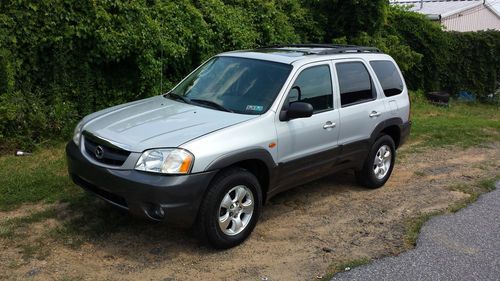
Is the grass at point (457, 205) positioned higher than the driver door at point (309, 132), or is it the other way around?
the driver door at point (309, 132)

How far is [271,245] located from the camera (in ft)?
15.5

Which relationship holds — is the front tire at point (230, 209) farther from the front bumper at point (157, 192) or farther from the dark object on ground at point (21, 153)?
the dark object on ground at point (21, 153)

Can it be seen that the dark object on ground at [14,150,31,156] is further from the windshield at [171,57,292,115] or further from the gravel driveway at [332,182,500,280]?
the gravel driveway at [332,182,500,280]

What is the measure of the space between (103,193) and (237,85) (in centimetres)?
173

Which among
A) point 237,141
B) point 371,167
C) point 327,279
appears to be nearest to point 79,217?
point 237,141

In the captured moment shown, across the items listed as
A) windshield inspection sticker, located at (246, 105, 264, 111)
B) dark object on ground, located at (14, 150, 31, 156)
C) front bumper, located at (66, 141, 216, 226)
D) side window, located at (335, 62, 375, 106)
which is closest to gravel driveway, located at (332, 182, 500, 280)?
front bumper, located at (66, 141, 216, 226)

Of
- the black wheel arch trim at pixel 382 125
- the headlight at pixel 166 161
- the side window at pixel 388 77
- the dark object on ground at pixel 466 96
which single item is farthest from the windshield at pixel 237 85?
the dark object on ground at pixel 466 96

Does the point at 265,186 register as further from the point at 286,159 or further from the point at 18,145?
the point at 18,145

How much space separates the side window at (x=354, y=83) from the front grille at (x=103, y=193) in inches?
104

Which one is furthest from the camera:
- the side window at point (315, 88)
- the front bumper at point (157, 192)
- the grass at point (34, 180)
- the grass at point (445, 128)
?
the grass at point (445, 128)

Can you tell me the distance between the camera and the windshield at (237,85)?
5023 millimetres

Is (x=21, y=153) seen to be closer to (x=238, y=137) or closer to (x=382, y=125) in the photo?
(x=238, y=137)

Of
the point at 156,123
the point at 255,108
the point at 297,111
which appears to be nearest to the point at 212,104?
the point at 255,108

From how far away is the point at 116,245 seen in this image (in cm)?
455
